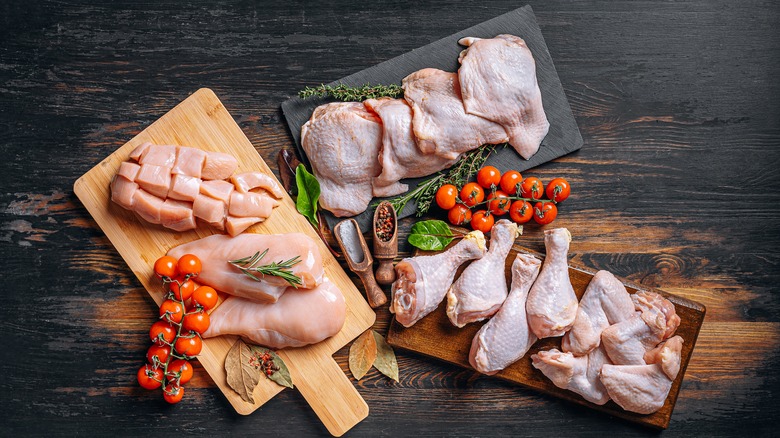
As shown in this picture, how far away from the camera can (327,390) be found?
3.22 m

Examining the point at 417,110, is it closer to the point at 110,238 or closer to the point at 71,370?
the point at 110,238

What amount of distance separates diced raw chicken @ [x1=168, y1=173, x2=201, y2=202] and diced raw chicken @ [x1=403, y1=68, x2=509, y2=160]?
1.22 metres

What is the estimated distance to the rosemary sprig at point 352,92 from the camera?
3.28m

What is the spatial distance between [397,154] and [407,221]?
41 centimetres

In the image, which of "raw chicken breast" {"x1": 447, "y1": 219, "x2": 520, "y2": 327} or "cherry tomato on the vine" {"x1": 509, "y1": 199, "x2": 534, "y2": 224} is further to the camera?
"cherry tomato on the vine" {"x1": 509, "y1": 199, "x2": 534, "y2": 224}

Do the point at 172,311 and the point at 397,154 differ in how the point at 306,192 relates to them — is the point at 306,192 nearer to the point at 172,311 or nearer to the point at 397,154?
the point at 397,154

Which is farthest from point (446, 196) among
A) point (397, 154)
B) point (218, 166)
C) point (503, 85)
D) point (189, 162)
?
point (189, 162)

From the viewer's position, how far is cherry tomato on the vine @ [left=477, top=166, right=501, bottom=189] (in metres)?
3.25

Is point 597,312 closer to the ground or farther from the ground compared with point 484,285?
closer to the ground

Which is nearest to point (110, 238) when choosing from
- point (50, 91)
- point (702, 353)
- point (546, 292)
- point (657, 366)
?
point (50, 91)

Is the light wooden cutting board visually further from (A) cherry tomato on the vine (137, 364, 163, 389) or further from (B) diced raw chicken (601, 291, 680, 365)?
(B) diced raw chicken (601, 291, 680, 365)

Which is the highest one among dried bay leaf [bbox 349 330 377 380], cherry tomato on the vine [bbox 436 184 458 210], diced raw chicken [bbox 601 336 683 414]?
cherry tomato on the vine [bbox 436 184 458 210]

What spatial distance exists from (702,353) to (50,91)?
408 centimetres

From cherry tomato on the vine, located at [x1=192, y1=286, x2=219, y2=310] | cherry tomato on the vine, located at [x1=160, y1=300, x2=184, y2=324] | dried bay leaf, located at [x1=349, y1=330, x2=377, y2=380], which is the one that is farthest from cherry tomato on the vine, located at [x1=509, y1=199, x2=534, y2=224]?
cherry tomato on the vine, located at [x1=160, y1=300, x2=184, y2=324]
